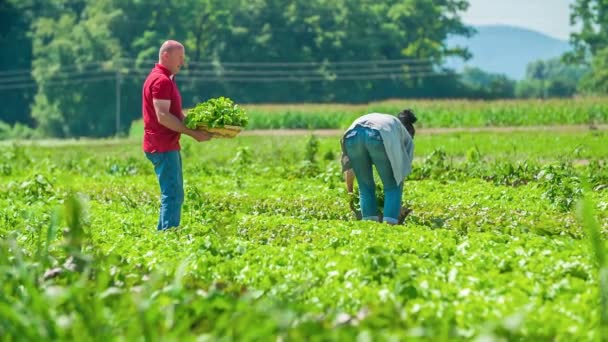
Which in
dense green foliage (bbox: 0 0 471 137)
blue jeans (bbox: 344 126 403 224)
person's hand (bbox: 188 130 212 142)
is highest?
person's hand (bbox: 188 130 212 142)

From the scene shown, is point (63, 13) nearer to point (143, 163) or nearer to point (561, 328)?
point (143, 163)

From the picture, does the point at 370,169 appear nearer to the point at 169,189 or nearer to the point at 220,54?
the point at 169,189

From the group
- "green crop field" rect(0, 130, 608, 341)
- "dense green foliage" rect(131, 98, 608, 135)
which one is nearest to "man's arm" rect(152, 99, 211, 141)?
"green crop field" rect(0, 130, 608, 341)

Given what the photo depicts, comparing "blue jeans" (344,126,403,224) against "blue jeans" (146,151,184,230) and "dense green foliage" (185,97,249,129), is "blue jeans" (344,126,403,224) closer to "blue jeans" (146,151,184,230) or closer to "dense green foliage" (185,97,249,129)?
"dense green foliage" (185,97,249,129)

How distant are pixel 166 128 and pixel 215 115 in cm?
63

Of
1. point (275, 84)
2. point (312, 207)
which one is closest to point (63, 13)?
point (275, 84)

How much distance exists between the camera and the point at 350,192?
483 inches

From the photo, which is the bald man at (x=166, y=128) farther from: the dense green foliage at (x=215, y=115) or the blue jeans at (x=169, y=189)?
the dense green foliage at (x=215, y=115)

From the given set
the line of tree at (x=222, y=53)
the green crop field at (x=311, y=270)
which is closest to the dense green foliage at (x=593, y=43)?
the line of tree at (x=222, y=53)

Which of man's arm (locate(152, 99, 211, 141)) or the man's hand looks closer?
man's arm (locate(152, 99, 211, 141))

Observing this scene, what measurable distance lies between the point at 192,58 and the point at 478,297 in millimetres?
78993

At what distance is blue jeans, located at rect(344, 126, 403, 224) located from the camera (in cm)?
1123

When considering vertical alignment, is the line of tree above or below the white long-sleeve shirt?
below

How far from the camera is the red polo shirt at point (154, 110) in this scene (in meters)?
10.7
